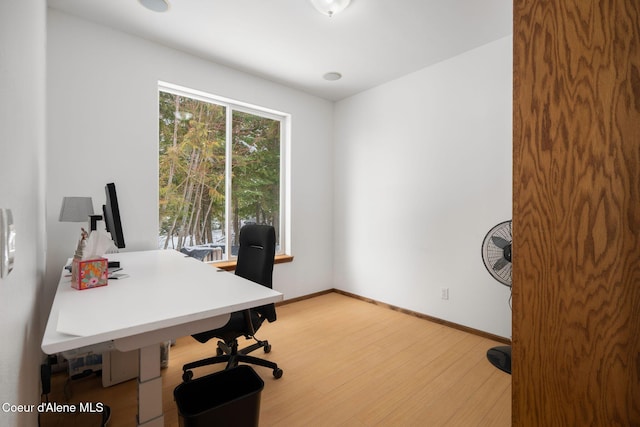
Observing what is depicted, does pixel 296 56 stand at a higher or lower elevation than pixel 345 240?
higher

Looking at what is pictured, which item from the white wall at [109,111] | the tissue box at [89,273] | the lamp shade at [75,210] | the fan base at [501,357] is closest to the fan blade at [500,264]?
the fan base at [501,357]

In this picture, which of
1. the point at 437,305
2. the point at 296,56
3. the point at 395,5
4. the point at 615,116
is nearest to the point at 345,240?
the point at 437,305

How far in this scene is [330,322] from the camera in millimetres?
3049

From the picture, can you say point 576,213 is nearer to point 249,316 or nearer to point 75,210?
point 249,316

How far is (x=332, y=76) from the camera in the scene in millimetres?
3281

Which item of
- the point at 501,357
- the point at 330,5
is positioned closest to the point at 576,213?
the point at 501,357

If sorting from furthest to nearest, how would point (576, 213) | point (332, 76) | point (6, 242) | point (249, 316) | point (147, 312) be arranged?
point (332, 76) → point (249, 316) → point (147, 312) → point (576, 213) → point (6, 242)

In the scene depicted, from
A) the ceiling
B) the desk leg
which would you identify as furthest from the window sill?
the ceiling

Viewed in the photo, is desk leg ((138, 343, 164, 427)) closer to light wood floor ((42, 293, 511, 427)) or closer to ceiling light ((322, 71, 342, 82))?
light wood floor ((42, 293, 511, 427))

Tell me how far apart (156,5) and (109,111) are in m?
0.90

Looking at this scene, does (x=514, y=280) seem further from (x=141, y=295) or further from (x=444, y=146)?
(x=444, y=146)

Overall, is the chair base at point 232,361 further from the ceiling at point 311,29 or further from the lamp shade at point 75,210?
the ceiling at point 311,29

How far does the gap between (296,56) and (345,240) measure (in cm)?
230

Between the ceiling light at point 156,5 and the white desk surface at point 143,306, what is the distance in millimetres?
1894
